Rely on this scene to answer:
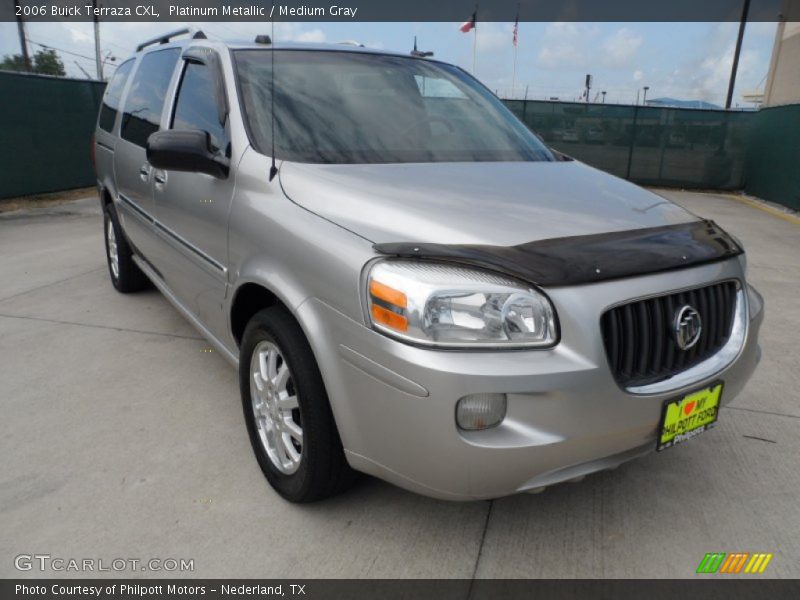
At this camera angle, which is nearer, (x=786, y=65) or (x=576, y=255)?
(x=576, y=255)

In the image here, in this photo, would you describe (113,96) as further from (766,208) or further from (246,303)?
(766,208)

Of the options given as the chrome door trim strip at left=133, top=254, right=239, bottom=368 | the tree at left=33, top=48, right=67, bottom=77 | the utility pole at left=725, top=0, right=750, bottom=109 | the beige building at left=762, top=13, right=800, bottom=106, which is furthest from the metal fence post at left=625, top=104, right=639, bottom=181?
the tree at left=33, top=48, right=67, bottom=77

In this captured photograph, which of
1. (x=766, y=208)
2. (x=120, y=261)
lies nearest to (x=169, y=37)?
(x=120, y=261)

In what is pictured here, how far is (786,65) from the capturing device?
20.4m

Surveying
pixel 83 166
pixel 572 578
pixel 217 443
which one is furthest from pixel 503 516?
pixel 83 166

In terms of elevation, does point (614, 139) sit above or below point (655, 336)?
below

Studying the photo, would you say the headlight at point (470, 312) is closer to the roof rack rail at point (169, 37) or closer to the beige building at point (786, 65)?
the roof rack rail at point (169, 37)

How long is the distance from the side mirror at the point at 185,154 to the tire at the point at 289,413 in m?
0.70

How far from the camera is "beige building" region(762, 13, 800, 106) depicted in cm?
1961

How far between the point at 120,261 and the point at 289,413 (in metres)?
3.12

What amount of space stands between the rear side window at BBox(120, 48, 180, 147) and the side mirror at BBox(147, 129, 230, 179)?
1067mm

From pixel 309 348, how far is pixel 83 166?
1107cm

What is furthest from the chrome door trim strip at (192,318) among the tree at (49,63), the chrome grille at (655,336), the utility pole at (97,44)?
the tree at (49,63)

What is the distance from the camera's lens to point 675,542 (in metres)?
2.24
